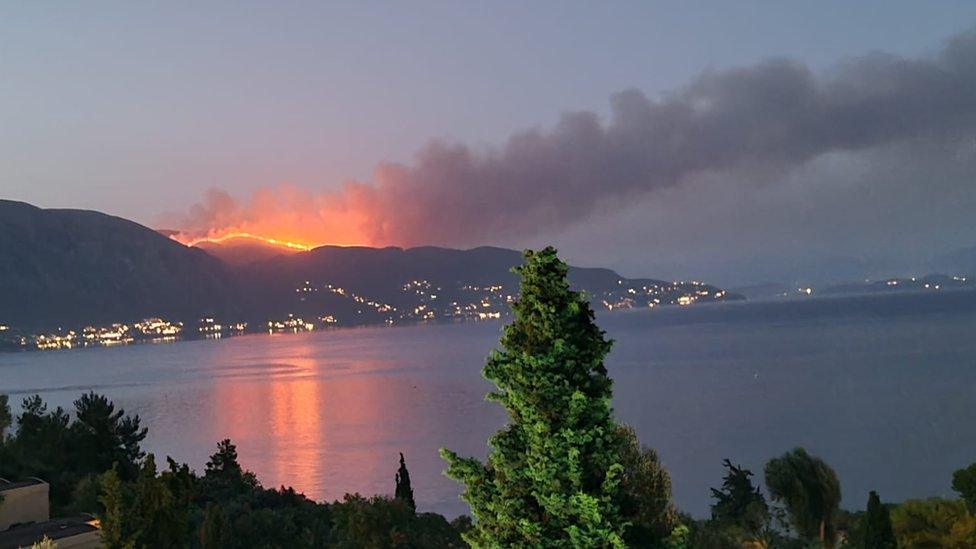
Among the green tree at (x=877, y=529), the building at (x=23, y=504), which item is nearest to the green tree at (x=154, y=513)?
the building at (x=23, y=504)

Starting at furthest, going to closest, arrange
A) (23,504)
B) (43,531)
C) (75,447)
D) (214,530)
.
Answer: (75,447) → (23,504) → (43,531) → (214,530)

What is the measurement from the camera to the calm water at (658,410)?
63906 millimetres

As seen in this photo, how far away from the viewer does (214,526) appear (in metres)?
20.3

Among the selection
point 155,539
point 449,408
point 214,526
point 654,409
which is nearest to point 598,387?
point 155,539

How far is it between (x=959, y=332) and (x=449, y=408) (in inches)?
4669

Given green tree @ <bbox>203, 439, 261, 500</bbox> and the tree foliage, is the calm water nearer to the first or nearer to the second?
green tree @ <bbox>203, 439, 261, 500</bbox>

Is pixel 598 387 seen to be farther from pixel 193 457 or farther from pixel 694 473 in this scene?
pixel 193 457

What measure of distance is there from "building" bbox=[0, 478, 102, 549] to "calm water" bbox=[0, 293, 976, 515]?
30736mm

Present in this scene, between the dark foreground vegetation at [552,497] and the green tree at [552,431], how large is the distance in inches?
0.8

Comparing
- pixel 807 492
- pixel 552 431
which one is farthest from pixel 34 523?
pixel 807 492

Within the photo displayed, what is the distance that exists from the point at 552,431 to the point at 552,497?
86cm

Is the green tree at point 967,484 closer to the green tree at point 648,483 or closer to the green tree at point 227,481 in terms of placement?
the green tree at point 648,483

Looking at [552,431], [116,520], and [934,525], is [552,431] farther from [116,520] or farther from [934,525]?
[934,525]

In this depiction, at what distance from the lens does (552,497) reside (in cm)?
1019
